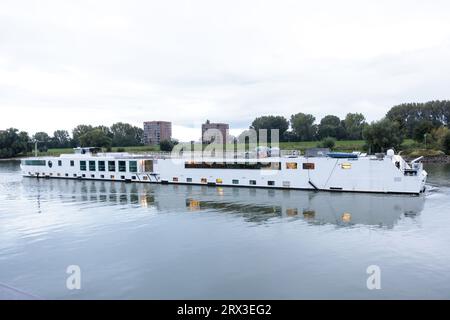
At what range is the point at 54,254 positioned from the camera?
2545 cm

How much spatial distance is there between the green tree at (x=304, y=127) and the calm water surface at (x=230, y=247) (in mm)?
102146

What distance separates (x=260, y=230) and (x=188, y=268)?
33.6 ft

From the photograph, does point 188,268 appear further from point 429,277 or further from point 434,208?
point 434,208

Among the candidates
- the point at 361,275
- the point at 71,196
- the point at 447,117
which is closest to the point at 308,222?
the point at 361,275

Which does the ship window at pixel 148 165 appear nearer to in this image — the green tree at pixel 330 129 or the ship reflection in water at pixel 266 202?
the ship reflection in water at pixel 266 202

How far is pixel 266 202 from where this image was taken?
4581 cm

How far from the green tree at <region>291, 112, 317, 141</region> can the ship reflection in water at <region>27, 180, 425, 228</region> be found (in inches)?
3755

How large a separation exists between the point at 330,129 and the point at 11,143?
13616cm

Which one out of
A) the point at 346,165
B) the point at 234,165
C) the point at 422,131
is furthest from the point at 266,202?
the point at 422,131

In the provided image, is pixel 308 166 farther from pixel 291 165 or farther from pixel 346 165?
pixel 346 165

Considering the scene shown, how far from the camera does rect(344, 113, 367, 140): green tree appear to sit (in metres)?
150

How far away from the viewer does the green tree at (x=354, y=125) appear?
493 ft

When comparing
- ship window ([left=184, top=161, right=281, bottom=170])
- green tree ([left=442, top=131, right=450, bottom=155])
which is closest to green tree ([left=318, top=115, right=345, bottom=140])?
green tree ([left=442, top=131, right=450, bottom=155])
